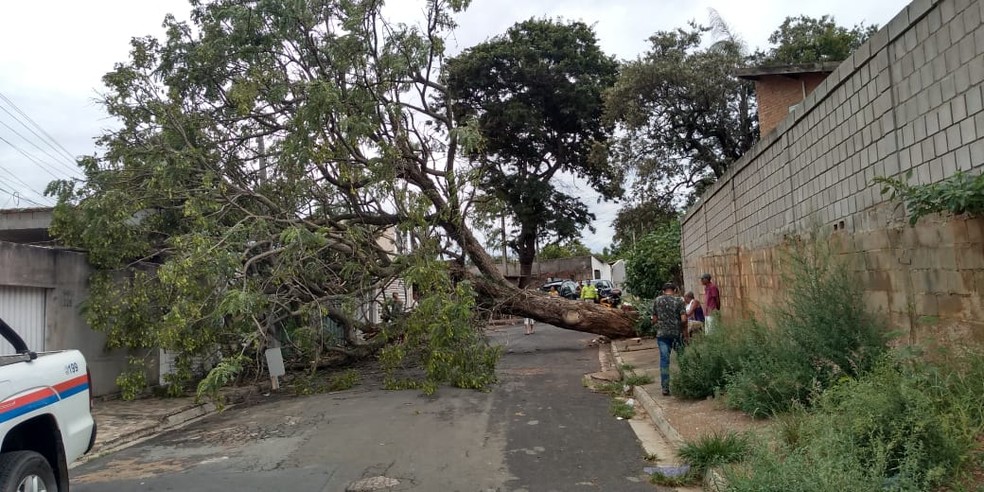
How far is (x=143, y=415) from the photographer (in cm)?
1078

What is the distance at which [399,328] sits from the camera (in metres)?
13.1

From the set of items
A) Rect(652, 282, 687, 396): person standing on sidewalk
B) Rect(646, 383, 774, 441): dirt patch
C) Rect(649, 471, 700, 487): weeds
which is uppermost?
Rect(652, 282, 687, 396): person standing on sidewalk

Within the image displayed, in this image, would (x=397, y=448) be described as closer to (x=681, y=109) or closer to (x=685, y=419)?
(x=685, y=419)

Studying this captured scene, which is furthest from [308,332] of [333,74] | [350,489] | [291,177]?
[350,489]

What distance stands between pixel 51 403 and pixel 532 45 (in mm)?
28502

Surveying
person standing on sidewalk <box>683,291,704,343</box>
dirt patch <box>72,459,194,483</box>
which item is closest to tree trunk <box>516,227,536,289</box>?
person standing on sidewalk <box>683,291,704,343</box>

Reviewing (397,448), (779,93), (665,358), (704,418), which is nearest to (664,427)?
(704,418)

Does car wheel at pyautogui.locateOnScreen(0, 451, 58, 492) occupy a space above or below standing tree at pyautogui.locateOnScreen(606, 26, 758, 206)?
below

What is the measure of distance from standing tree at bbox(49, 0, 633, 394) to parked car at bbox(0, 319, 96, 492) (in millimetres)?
5129

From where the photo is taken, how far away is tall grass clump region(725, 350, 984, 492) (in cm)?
401

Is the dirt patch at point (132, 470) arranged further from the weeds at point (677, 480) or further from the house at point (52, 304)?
the weeds at point (677, 480)

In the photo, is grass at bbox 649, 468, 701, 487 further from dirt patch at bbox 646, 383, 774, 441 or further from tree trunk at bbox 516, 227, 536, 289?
tree trunk at bbox 516, 227, 536, 289

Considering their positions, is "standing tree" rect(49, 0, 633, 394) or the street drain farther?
"standing tree" rect(49, 0, 633, 394)

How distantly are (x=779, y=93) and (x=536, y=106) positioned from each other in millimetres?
13954
